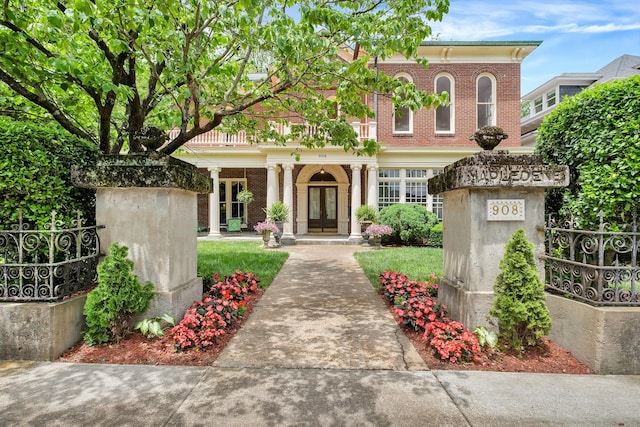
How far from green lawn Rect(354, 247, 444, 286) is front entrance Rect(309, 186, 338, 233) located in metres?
7.77

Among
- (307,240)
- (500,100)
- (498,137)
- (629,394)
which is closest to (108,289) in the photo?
(498,137)

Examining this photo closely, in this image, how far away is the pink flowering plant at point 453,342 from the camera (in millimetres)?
3477

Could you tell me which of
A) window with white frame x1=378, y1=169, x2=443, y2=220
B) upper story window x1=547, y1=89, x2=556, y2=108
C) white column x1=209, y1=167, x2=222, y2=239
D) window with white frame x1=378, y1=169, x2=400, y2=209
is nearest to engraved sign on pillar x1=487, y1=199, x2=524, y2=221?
window with white frame x1=378, y1=169, x2=443, y2=220

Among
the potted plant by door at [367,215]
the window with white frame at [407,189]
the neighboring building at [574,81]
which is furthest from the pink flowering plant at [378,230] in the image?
the neighboring building at [574,81]

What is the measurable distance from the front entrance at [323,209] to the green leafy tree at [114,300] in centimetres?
1543

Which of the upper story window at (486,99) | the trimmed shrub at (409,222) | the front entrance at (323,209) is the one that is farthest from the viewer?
Answer: the front entrance at (323,209)

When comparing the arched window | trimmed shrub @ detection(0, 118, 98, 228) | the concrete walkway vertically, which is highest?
the arched window

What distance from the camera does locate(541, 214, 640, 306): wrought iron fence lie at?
3355 millimetres

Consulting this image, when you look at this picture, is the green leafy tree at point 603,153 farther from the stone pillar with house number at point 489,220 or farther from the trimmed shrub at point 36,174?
the trimmed shrub at point 36,174

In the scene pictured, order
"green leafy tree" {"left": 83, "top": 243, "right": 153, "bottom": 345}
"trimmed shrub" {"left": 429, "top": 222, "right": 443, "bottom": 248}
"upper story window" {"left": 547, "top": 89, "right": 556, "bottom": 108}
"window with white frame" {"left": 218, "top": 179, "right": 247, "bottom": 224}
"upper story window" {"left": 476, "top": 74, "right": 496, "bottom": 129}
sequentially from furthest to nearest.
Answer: "upper story window" {"left": 547, "top": 89, "right": 556, "bottom": 108} < "window with white frame" {"left": 218, "top": 179, "right": 247, "bottom": 224} < "upper story window" {"left": 476, "top": 74, "right": 496, "bottom": 129} < "trimmed shrub" {"left": 429, "top": 222, "right": 443, "bottom": 248} < "green leafy tree" {"left": 83, "top": 243, "right": 153, "bottom": 345}

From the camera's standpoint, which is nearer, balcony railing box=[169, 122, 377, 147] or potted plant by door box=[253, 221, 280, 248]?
potted plant by door box=[253, 221, 280, 248]

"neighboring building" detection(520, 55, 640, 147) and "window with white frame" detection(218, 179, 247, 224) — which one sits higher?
"neighboring building" detection(520, 55, 640, 147)

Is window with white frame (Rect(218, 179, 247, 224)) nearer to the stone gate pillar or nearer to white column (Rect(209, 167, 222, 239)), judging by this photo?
white column (Rect(209, 167, 222, 239))

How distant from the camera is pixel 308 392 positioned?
9.56 feet
